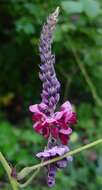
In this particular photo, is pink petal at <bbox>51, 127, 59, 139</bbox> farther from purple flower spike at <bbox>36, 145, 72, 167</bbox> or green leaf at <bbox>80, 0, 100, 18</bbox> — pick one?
green leaf at <bbox>80, 0, 100, 18</bbox>

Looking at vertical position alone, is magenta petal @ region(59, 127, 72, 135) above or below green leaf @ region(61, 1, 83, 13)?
below

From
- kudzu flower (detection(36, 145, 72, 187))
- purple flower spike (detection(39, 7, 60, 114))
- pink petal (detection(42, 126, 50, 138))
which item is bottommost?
kudzu flower (detection(36, 145, 72, 187))

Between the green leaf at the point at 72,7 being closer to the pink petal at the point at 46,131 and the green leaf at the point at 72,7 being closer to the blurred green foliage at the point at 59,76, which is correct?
the blurred green foliage at the point at 59,76

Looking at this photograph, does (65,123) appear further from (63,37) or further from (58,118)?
(63,37)

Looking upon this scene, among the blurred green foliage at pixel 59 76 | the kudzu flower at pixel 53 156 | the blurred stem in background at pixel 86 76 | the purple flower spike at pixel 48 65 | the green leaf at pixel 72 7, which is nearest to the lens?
the purple flower spike at pixel 48 65

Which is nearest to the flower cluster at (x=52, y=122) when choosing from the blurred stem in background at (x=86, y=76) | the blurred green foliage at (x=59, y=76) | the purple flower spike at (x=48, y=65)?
the purple flower spike at (x=48, y=65)

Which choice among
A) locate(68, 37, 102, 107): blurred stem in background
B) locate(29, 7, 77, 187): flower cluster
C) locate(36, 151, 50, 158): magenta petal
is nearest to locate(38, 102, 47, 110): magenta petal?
locate(29, 7, 77, 187): flower cluster

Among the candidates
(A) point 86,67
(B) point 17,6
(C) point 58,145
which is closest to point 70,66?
(A) point 86,67
